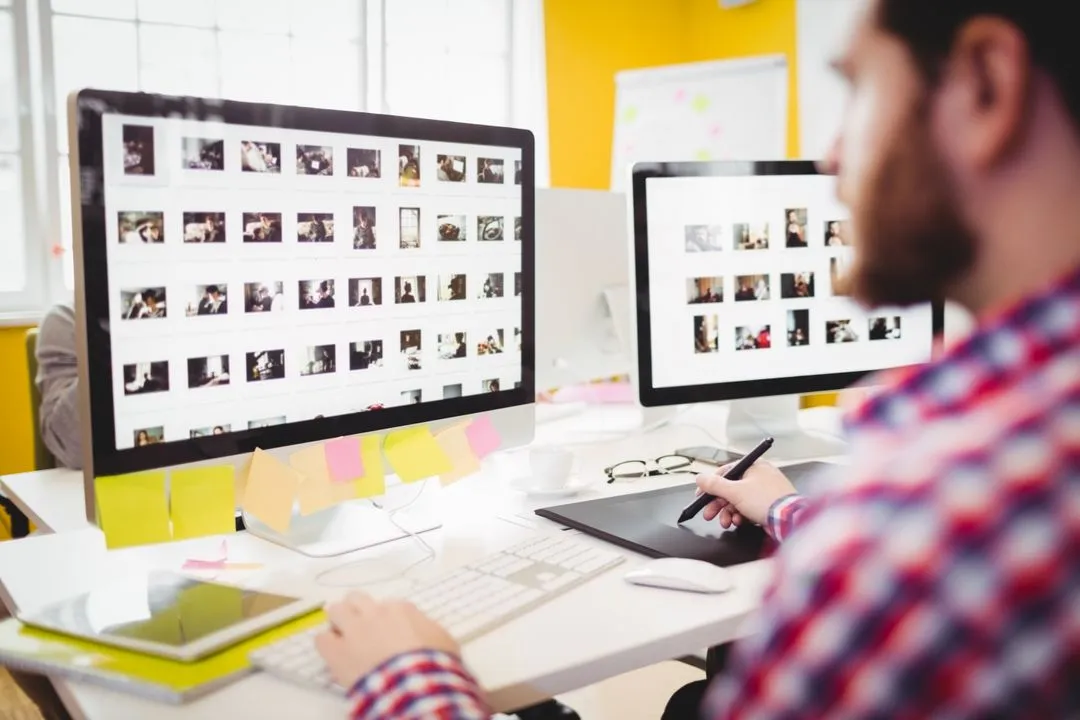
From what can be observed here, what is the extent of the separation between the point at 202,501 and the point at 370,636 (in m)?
0.34

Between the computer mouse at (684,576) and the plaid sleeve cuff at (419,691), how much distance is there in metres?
0.28

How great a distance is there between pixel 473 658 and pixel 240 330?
436 mm

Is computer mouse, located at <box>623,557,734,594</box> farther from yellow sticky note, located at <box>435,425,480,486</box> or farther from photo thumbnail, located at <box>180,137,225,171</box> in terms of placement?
photo thumbnail, located at <box>180,137,225,171</box>

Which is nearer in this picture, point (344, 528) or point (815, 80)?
point (344, 528)

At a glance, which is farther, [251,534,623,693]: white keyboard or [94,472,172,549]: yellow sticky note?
[94,472,172,549]: yellow sticky note

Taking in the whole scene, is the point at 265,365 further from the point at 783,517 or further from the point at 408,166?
the point at 783,517

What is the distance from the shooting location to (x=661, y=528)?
3.61 feet

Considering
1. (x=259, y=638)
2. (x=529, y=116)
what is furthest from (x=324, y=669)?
(x=529, y=116)

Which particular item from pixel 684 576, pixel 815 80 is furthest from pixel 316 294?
pixel 815 80

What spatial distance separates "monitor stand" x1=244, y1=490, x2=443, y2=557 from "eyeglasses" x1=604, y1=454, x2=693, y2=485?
0.31 meters

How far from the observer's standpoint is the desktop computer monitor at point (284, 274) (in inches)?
35.4

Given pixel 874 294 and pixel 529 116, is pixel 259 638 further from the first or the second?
Result: pixel 529 116

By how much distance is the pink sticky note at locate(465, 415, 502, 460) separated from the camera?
1.25 meters

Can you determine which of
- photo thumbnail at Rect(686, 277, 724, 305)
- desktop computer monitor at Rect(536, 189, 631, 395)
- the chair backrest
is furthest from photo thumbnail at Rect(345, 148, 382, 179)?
the chair backrest
